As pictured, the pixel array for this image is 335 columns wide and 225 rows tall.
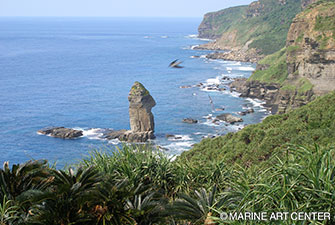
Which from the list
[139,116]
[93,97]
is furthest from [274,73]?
[139,116]

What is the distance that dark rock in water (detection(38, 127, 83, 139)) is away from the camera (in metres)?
66.2

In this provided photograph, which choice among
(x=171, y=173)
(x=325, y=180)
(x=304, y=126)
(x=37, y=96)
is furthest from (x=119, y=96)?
(x=325, y=180)

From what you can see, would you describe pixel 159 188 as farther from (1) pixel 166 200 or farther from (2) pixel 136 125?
(2) pixel 136 125

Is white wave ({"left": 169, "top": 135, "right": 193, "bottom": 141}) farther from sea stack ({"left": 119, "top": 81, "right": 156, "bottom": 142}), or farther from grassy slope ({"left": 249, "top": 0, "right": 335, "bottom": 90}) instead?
grassy slope ({"left": 249, "top": 0, "right": 335, "bottom": 90})

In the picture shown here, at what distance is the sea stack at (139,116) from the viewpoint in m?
65.9

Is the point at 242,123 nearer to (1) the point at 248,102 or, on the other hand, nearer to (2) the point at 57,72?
(1) the point at 248,102

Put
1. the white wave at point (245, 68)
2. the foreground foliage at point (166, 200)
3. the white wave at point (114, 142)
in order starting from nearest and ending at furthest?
the foreground foliage at point (166, 200)
the white wave at point (114, 142)
the white wave at point (245, 68)

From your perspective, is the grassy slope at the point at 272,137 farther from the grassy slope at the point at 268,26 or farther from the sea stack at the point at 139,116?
the grassy slope at the point at 268,26

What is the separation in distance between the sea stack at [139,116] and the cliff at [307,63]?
25.6m

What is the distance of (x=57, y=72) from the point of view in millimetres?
125562

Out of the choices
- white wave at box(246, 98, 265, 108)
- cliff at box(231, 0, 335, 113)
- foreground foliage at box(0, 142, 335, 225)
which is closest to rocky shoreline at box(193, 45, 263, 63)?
cliff at box(231, 0, 335, 113)

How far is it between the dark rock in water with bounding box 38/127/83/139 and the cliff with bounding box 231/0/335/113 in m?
37.1

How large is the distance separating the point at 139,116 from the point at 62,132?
42.7 feet

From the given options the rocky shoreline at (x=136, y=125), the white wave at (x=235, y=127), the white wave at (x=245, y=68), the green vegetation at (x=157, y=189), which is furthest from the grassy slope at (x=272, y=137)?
the white wave at (x=245, y=68)
